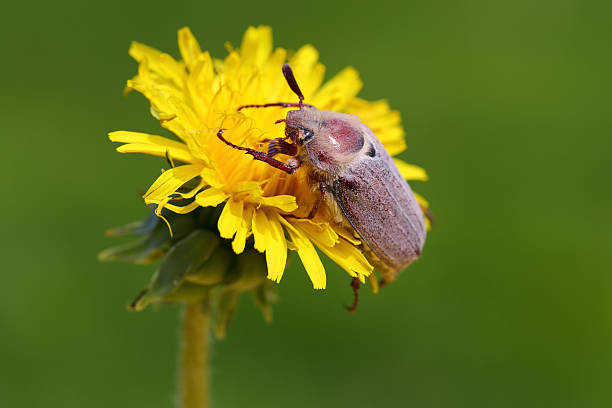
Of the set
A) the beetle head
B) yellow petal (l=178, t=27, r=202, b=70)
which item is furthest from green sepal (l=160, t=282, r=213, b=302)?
yellow petal (l=178, t=27, r=202, b=70)

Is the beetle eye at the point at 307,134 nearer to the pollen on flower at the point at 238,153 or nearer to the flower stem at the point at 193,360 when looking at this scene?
the pollen on flower at the point at 238,153

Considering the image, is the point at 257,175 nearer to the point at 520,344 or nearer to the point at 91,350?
the point at 91,350

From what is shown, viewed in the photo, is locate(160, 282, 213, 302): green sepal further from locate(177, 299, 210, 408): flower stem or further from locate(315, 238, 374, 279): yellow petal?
locate(315, 238, 374, 279): yellow petal

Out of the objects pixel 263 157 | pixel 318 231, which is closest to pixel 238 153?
pixel 263 157

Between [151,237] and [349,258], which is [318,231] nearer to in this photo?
[349,258]

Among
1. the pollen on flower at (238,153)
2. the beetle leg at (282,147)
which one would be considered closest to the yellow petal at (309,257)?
the pollen on flower at (238,153)

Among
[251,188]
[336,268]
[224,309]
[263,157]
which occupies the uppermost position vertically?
[263,157]
